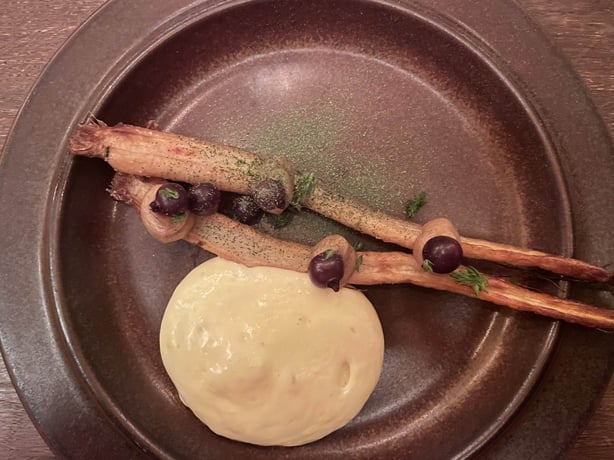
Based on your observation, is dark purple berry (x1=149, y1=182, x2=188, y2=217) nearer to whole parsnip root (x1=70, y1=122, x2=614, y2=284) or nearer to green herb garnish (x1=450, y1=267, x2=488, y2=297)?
whole parsnip root (x1=70, y1=122, x2=614, y2=284)

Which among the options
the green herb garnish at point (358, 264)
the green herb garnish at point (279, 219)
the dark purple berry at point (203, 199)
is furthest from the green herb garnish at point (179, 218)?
the green herb garnish at point (358, 264)

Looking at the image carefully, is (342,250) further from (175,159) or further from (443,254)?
(175,159)

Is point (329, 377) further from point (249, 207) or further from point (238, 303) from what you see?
point (249, 207)

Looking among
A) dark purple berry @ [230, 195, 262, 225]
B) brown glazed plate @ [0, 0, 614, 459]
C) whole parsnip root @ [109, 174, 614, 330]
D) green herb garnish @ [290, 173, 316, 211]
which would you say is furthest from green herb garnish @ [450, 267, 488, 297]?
dark purple berry @ [230, 195, 262, 225]

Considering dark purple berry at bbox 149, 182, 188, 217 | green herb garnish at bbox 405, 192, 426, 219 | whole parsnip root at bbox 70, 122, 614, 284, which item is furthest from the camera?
green herb garnish at bbox 405, 192, 426, 219

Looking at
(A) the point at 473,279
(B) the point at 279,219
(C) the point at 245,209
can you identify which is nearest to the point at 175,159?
(C) the point at 245,209

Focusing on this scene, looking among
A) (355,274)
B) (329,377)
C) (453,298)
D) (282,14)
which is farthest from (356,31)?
(329,377)

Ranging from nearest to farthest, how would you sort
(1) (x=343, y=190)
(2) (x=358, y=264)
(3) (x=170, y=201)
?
(3) (x=170, y=201), (2) (x=358, y=264), (1) (x=343, y=190)

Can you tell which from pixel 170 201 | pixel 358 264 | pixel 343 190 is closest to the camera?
pixel 170 201
